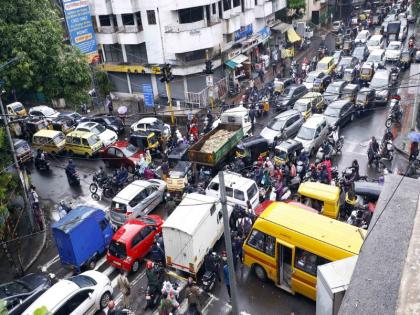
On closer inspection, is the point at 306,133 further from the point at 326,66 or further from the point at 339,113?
the point at 326,66

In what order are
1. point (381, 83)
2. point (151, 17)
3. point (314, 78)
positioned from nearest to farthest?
point (381, 83) < point (314, 78) < point (151, 17)

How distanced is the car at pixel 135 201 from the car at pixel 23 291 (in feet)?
12.8

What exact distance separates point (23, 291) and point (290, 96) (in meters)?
20.9

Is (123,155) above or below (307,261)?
below

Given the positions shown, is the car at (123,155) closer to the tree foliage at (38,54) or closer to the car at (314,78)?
the tree foliage at (38,54)

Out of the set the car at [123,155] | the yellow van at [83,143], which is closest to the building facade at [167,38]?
the yellow van at [83,143]

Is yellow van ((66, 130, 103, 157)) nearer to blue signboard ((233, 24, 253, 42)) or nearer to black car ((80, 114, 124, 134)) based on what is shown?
black car ((80, 114, 124, 134))

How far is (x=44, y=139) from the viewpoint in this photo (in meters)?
26.6

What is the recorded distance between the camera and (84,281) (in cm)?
1388

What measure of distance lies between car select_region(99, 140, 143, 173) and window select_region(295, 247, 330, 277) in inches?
485

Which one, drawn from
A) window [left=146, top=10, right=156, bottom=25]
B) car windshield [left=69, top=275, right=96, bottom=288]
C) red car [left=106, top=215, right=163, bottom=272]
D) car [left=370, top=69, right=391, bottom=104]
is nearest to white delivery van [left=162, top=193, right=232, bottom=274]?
red car [left=106, top=215, right=163, bottom=272]

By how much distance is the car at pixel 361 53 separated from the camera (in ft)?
126

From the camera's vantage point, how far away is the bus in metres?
12.2

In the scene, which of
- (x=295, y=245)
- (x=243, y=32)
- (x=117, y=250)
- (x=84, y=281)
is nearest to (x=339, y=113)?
(x=295, y=245)
